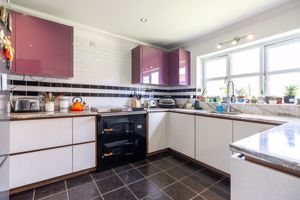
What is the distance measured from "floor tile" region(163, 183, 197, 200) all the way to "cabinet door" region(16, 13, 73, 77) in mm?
2052

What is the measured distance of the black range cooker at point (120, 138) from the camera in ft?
6.68

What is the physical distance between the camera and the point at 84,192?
1.59 meters

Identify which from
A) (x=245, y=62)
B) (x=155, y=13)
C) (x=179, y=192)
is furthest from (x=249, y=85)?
(x=179, y=192)

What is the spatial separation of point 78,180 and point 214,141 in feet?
6.17

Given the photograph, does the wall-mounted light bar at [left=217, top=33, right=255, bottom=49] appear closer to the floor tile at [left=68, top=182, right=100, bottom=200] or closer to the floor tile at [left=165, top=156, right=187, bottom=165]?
the floor tile at [left=165, top=156, right=187, bottom=165]

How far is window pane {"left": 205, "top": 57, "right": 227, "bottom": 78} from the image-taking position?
111 inches

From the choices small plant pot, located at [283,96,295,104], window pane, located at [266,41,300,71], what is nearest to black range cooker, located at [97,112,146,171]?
small plant pot, located at [283,96,295,104]

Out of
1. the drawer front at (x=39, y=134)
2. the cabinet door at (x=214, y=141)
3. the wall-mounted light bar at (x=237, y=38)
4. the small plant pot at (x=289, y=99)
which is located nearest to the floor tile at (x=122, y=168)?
the drawer front at (x=39, y=134)

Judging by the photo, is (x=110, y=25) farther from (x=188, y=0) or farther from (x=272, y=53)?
(x=272, y=53)

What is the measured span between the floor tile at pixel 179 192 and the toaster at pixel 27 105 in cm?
196

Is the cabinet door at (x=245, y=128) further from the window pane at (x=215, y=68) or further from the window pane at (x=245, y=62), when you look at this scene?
the window pane at (x=215, y=68)

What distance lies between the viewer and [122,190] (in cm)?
164

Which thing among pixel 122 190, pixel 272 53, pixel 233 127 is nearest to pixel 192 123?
pixel 233 127

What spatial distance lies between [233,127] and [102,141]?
5.79ft
